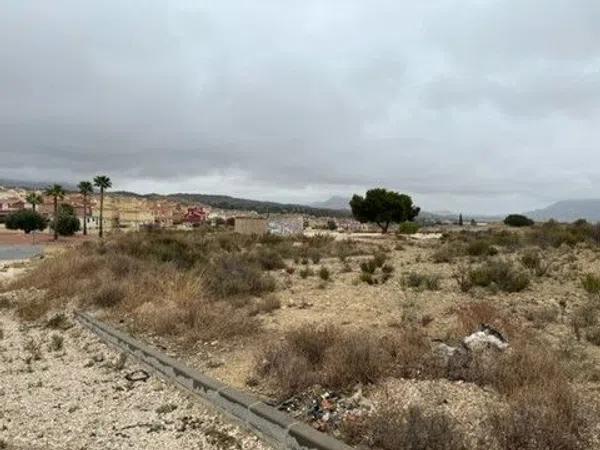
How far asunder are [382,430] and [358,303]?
8.45 m

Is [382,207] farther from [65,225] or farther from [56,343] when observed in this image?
[56,343]

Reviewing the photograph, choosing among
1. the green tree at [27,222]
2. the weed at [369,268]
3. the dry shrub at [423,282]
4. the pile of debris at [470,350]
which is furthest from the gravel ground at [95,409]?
the green tree at [27,222]

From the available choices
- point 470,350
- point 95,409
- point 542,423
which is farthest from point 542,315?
point 95,409

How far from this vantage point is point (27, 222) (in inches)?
4370

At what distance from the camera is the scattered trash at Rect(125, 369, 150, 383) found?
9097mm

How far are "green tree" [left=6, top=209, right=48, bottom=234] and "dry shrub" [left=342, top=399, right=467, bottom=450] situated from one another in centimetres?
11644

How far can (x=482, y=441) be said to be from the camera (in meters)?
5.18

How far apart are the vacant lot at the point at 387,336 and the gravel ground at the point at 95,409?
2.69ft

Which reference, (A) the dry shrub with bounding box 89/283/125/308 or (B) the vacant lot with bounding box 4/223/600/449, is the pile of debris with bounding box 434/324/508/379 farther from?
(A) the dry shrub with bounding box 89/283/125/308

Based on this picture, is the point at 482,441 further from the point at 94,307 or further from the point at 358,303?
the point at 94,307

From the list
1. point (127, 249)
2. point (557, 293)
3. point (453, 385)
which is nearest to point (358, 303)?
point (557, 293)

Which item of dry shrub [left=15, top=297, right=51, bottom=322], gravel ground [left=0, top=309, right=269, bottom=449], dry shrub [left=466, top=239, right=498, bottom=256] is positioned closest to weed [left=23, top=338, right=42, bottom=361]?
gravel ground [left=0, top=309, right=269, bottom=449]

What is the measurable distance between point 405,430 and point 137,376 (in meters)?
5.34

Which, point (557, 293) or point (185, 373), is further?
point (557, 293)
